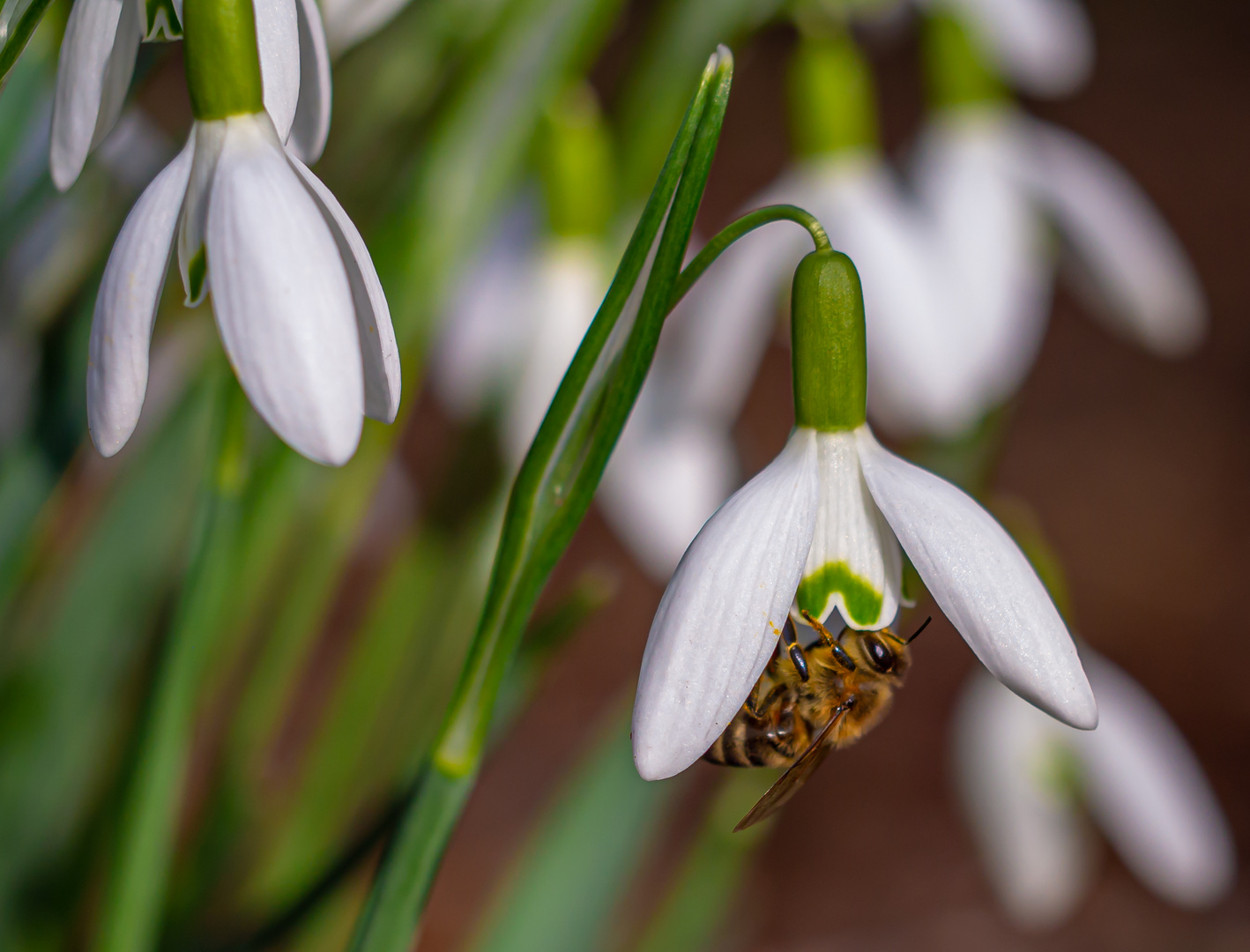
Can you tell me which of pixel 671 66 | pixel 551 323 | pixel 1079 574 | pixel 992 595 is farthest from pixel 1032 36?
pixel 1079 574

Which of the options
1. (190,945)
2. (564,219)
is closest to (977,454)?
(564,219)

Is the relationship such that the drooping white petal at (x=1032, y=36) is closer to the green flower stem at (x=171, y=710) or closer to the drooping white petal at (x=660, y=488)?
the drooping white petal at (x=660, y=488)

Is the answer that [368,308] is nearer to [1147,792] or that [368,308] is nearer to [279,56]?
[279,56]

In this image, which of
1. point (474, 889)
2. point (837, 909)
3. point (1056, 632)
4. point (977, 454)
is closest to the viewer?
point (1056, 632)

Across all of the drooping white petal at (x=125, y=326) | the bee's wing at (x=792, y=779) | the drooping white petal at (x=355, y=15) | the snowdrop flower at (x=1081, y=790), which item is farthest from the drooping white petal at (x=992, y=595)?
the snowdrop flower at (x=1081, y=790)

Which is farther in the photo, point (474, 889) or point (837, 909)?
point (837, 909)

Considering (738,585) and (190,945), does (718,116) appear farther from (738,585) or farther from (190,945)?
(190,945)
